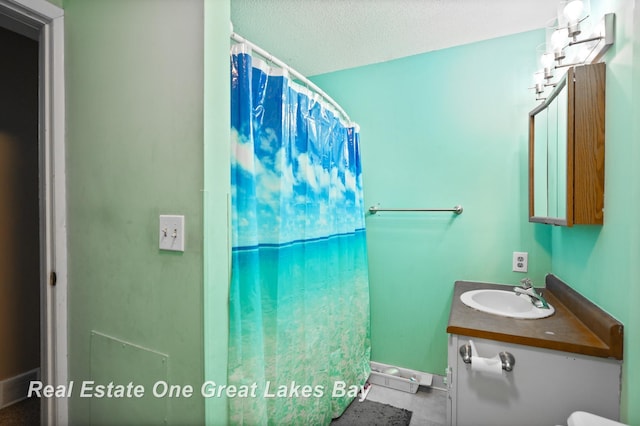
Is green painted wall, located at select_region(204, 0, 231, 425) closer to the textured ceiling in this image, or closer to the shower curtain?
the shower curtain

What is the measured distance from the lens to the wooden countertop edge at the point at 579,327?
978 mm

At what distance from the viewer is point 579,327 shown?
45.9 inches

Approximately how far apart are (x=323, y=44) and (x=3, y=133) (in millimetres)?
2079

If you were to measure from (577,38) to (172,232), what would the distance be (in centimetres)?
176

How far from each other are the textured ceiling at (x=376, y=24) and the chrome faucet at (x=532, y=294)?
5.02ft

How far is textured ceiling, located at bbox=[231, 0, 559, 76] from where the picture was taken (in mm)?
1643

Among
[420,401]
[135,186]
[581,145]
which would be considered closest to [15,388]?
[135,186]

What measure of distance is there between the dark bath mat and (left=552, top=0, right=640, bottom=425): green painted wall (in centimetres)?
109

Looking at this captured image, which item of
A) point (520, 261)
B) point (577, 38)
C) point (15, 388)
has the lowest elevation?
point (15, 388)

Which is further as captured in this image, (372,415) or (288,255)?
(372,415)

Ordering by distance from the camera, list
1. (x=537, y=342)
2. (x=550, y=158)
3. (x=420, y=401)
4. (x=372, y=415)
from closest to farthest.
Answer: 1. (x=537, y=342)
2. (x=550, y=158)
3. (x=372, y=415)
4. (x=420, y=401)

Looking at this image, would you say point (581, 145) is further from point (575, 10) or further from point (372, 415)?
point (372, 415)

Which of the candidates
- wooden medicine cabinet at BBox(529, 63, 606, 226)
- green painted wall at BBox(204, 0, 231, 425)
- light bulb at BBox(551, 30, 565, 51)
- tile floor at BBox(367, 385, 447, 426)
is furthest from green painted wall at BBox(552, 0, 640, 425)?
green painted wall at BBox(204, 0, 231, 425)

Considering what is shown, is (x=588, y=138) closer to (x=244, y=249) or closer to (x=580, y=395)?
(x=580, y=395)
